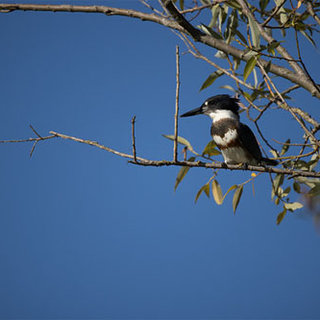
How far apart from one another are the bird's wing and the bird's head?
0.25 m

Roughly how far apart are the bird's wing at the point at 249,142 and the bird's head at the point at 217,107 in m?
0.25

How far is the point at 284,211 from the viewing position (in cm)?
234

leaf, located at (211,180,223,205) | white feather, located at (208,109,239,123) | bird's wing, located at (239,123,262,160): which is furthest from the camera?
white feather, located at (208,109,239,123)

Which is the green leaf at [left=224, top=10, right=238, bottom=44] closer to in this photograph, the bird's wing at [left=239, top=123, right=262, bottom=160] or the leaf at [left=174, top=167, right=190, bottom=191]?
the leaf at [left=174, top=167, right=190, bottom=191]

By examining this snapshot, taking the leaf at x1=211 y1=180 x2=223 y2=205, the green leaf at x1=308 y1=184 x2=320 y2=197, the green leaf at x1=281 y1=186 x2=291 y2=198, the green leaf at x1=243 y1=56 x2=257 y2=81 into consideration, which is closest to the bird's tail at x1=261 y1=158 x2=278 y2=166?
the green leaf at x1=281 y1=186 x2=291 y2=198

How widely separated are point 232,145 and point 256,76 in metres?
0.90

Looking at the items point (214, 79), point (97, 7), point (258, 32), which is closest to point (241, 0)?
point (258, 32)

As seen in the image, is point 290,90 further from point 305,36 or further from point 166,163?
point 166,163

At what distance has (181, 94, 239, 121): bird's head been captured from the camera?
3.50 metres

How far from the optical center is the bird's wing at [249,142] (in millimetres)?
3197

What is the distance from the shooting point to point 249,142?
3203 mm

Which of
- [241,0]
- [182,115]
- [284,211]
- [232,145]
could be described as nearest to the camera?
[241,0]

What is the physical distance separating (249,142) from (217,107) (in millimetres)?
509

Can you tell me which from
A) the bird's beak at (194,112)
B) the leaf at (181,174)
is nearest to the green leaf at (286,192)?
the leaf at (181,174)
